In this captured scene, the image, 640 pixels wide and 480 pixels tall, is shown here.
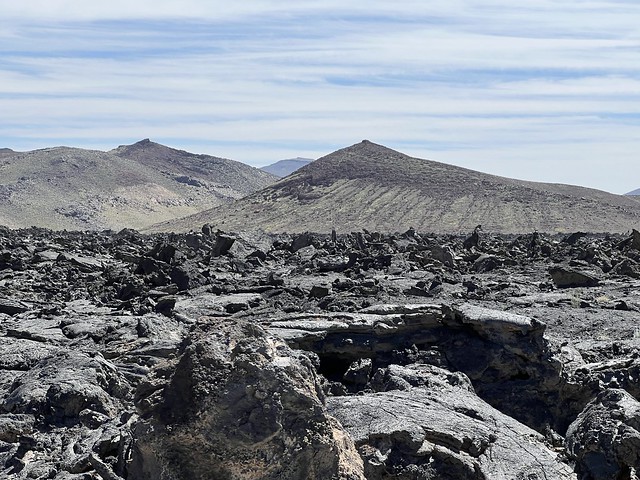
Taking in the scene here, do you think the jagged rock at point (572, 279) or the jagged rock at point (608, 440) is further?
the jagged rock at point (572, 279)

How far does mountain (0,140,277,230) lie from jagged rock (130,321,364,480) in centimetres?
8830

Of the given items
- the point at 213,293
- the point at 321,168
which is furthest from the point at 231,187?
the point at 213,293

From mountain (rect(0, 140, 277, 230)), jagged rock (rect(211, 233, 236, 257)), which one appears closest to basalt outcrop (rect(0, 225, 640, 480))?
jagged rock (rect(211, 233, 236, 257))

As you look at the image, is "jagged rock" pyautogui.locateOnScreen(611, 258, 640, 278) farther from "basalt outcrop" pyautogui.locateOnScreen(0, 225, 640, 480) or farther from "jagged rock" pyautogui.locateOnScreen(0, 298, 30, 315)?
Answer: "jagged rock" pyautogui.locateOnScreen(0, 298, 30, 315)

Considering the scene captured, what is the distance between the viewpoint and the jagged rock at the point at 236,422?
4750mm

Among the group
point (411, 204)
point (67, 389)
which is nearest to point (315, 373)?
point (67, 389)

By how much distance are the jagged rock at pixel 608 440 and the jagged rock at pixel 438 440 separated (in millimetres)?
173

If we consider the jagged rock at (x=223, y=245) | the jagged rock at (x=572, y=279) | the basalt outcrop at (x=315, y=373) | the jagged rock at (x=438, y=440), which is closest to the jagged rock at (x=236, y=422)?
the basalt outcrop at (x=315, y=373)

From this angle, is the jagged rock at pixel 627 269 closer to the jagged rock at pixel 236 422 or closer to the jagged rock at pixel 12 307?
the jagged rock at pixel 12 307

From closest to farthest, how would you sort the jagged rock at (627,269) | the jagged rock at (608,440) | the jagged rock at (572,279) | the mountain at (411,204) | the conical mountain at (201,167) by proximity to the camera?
the jagged rock at (608,440), the jagged rock at (572,279), the jagged rock at (627,269), the mountain at (411,204), the conical mountain at (201,167)

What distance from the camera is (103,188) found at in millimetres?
126125

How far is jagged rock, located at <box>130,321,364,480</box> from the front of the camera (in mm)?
4750

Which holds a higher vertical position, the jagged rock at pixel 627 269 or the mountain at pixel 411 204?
the mountain at pixel 411 204

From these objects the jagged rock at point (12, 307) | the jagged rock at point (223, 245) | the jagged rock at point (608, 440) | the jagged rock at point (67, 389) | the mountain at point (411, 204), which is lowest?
the jagged rock at point (12, 307)
